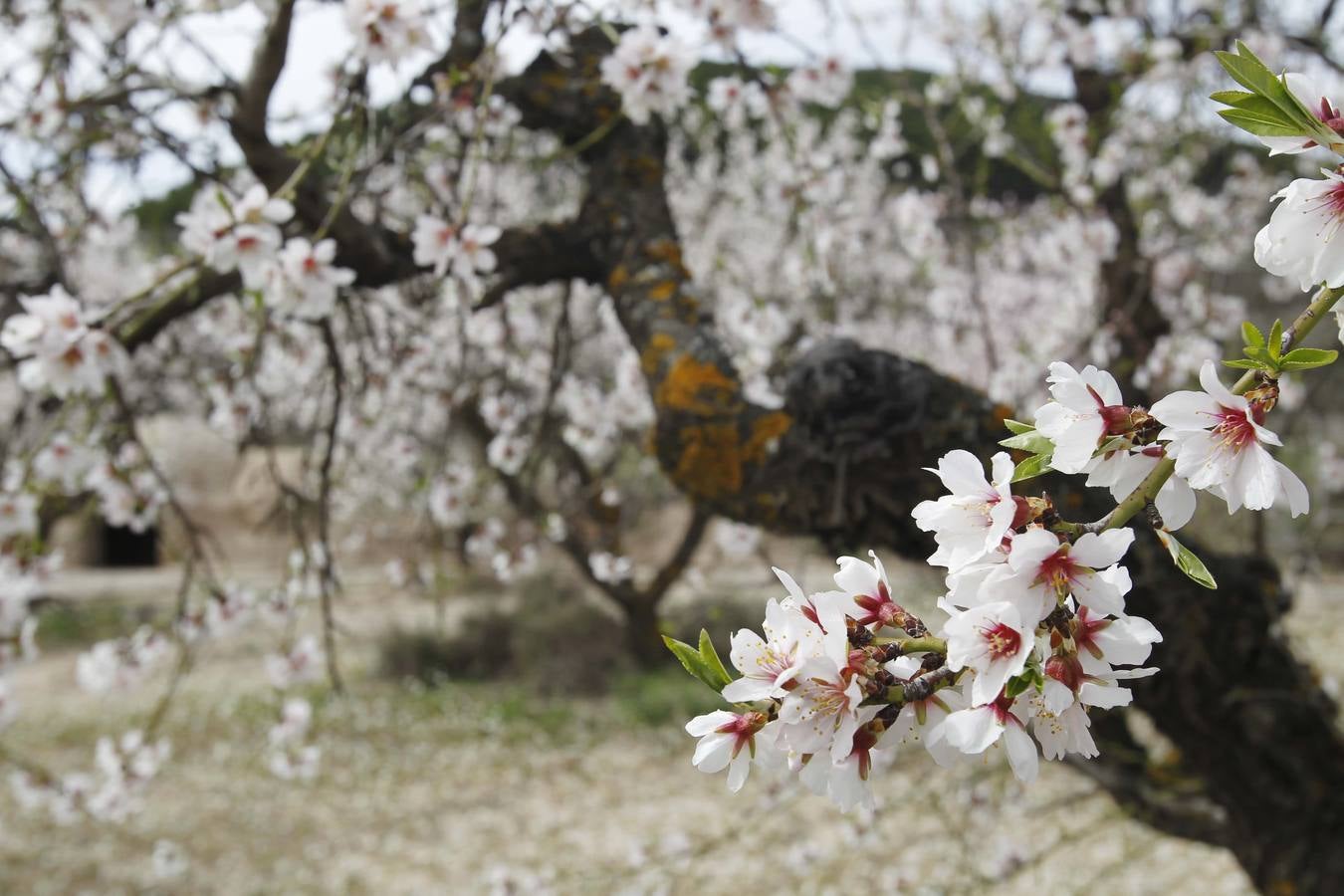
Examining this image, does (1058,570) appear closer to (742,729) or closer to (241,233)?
(742,729)

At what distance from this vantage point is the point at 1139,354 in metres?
3.34

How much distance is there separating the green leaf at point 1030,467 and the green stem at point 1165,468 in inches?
1.7

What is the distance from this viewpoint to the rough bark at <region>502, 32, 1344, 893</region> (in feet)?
4.99

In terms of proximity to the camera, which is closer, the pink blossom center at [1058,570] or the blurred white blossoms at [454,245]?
the pink blossom center at [1058,570]


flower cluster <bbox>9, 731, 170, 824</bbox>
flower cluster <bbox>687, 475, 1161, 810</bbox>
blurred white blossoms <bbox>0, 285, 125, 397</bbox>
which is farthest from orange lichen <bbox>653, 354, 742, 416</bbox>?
flower cluster <bbox>9, 731, 170, 824</bbox>

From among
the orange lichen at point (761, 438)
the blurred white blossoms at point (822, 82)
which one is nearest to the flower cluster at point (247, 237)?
the orange lichen at point (761, 438)

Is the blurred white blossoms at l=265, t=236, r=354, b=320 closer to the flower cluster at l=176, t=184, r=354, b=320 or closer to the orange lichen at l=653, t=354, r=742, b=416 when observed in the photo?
the flower cluster at l=176, t=184, r=354, b=320

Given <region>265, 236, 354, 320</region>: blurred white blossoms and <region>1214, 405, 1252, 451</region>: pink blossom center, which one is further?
<region>265, 236, 354, 320</region>: blurred white blossoms

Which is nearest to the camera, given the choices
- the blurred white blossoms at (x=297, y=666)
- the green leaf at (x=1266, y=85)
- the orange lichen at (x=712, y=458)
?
the green leaf at (x=1266, y=85)

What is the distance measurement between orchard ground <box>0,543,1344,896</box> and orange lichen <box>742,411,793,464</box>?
1.05 metres

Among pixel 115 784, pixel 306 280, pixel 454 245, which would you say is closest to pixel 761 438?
pixel 454 245

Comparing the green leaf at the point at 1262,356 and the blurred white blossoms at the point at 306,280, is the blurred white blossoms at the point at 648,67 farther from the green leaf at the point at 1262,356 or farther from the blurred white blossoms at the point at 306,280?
the green leaf at the point at 1262,356

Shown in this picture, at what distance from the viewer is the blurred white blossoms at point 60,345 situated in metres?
1.42

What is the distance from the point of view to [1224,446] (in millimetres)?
571
